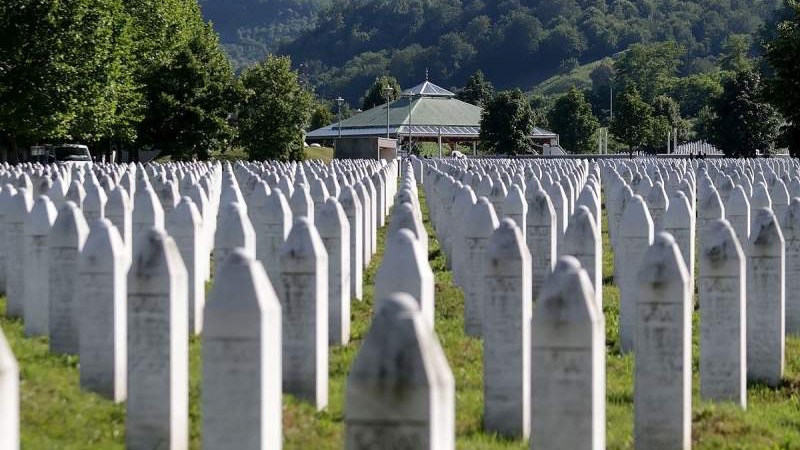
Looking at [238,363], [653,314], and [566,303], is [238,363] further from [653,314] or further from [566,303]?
[653,314]

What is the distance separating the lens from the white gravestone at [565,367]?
680cm

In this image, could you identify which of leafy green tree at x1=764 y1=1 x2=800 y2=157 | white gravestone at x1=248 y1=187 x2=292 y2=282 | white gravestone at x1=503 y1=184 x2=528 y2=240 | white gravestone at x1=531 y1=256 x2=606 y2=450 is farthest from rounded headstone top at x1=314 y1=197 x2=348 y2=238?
leafy green tree at x1=764 y1=1 x2=800 y2=157

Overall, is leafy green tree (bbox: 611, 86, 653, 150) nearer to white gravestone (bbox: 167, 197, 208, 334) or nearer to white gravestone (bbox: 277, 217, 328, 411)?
white gravestone (bbox: 167, 197, 208, 334)

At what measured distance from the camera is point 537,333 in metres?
6.88

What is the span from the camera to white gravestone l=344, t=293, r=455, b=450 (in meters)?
5.05

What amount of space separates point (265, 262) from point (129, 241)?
1644 mm

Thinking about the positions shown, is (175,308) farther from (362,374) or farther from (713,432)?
(713,432)

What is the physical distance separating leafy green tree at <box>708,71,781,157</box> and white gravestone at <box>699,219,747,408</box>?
77.7 meters

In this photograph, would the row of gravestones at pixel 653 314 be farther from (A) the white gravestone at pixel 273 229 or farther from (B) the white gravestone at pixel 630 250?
(A) the white gravestone at pixel 273 229

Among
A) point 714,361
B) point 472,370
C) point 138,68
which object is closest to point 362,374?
point 714,361

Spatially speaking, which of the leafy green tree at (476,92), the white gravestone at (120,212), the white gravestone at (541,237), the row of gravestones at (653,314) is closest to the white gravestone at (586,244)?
the row of gravestones at (653,314)

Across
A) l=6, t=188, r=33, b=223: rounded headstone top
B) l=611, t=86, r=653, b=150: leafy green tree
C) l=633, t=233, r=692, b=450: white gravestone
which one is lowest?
l=633, t=233, r=692, b=450: white gravestone

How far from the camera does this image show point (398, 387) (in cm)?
511

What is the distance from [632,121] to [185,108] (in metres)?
45.2
